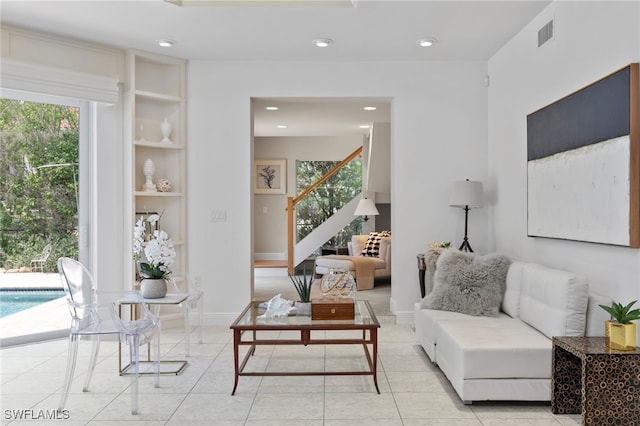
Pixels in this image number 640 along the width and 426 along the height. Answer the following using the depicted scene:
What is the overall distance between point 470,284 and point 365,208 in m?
5.31

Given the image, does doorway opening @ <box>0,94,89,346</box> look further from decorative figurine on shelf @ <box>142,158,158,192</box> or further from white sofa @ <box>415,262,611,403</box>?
white sofa @ <box>415,262,611,403</box>

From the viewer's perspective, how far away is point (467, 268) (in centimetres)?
405

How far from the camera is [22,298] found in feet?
15.5

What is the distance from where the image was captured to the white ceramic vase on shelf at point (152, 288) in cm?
371

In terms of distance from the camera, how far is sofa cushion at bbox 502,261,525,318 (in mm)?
3846

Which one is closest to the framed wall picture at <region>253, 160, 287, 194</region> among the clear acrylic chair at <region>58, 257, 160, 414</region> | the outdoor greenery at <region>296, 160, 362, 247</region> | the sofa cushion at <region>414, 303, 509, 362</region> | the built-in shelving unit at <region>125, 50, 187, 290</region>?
the outdoor greenery at <region>296, 160, 362, 247</region>

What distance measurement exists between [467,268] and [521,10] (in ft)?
6.76

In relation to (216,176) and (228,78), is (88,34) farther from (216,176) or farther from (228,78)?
(216,176)

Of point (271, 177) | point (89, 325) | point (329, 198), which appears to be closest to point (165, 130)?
point (89, 325)

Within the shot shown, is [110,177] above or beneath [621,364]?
above

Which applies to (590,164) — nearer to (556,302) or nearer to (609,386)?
(556,302)

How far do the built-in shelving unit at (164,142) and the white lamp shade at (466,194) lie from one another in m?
2.79

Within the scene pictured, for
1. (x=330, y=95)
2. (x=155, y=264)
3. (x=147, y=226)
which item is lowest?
(x=155, y=264)

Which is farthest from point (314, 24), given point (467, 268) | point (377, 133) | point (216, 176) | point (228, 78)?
point (377, 133)
